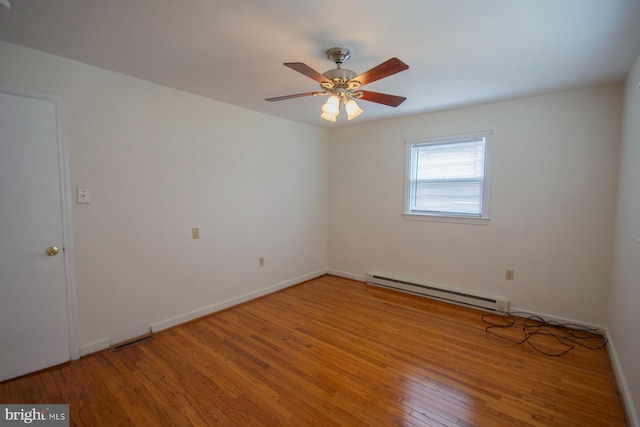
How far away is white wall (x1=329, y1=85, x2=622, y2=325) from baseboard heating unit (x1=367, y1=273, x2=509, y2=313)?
0.10 m

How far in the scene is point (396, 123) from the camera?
3926 mm

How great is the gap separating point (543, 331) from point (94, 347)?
4131 mm

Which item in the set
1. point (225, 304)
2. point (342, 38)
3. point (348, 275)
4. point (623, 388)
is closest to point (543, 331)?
point (623, 388)

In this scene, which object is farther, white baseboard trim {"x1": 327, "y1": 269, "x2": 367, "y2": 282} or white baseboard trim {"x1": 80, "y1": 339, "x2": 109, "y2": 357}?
white baseboard trim {"x1": 327, "y1": 269, "x2": 367, "y2": 282}

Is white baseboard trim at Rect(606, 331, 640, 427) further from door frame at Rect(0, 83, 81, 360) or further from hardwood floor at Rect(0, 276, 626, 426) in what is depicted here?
door frame at Rect(0, 83, 81, 360)

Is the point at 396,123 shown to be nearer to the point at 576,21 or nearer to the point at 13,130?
the point at 576,21

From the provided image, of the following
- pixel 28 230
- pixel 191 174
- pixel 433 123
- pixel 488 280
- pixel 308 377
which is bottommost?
pixel 308 377

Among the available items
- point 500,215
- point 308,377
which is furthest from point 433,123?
point 308,377

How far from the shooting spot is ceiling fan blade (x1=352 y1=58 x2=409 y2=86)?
1.61 meters

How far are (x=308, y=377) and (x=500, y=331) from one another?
2016mm

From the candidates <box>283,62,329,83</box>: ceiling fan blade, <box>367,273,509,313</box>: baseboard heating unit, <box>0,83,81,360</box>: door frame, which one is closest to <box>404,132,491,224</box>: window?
<box>367,273,509,313</box>: baseboard heating unit

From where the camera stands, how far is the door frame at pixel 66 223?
7.08 ft

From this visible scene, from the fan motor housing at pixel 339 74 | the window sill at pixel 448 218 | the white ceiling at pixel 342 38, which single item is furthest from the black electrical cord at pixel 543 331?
the fan motor housing at pixel 339 74

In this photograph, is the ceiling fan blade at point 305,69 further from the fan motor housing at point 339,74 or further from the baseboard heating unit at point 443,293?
the baseboard heating unit at point 443,293
